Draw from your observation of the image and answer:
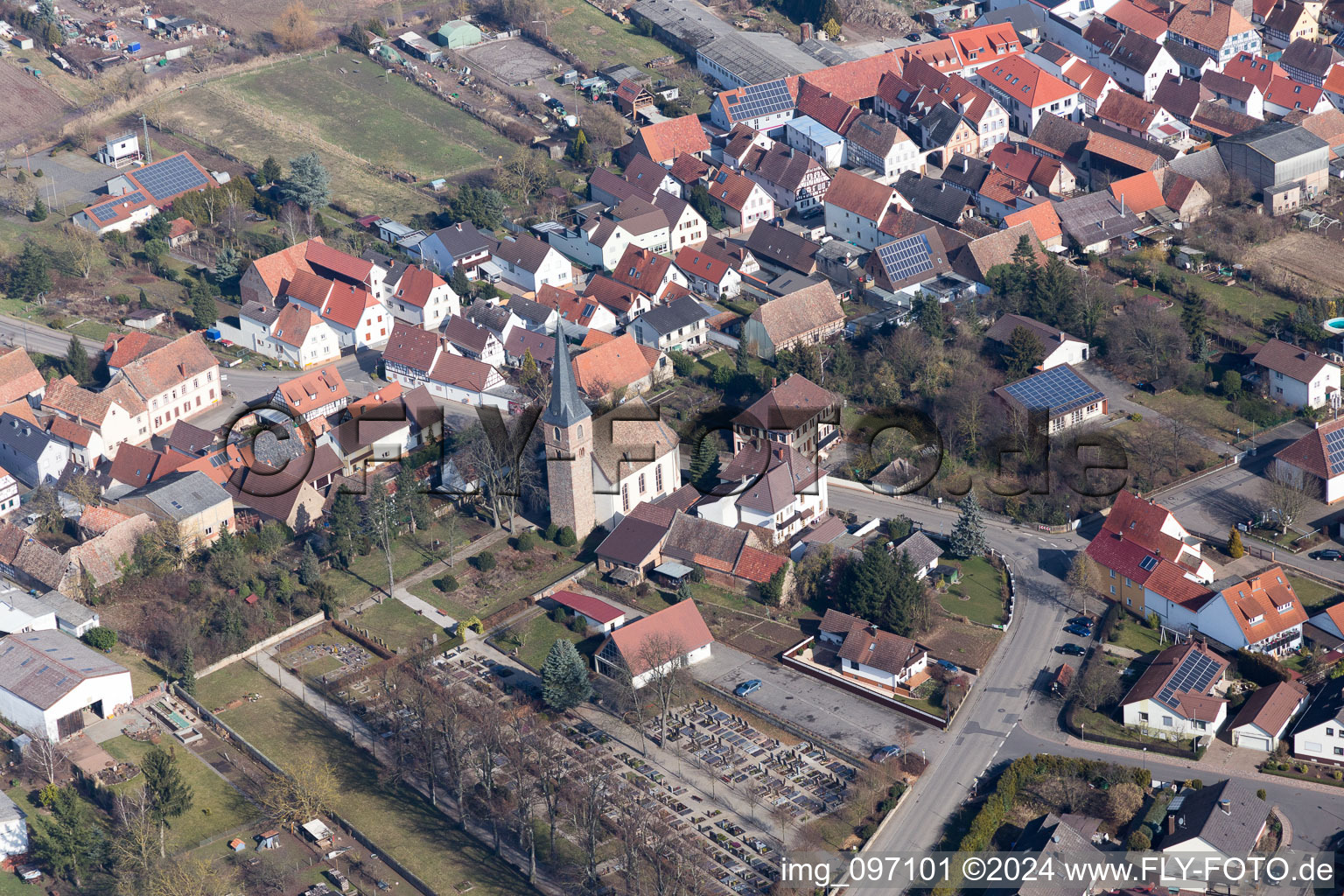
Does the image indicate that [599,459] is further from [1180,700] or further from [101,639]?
[1180,700]

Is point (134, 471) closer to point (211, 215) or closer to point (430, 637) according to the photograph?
point (430, 637)

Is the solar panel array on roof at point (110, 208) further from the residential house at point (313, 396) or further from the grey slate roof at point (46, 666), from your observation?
the grey slate roof at point (46, 666)

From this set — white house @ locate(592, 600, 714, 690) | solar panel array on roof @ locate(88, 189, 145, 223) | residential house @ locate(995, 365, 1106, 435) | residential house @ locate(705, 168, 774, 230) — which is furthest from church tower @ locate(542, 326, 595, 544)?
solar panel array on roof @ locate(88, 189, 145, 223)

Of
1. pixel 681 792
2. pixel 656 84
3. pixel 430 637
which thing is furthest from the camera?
pixel 656 84

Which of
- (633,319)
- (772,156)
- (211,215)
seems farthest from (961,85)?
(211,215)

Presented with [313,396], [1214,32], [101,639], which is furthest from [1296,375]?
[101,639]

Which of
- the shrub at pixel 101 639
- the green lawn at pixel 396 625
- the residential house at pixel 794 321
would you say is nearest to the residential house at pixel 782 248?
the residential house at pixel 794 321

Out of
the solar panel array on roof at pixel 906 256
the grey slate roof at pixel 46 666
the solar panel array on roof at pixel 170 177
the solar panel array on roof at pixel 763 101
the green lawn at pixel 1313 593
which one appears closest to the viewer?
the grey slate roof at pixel 46 666
